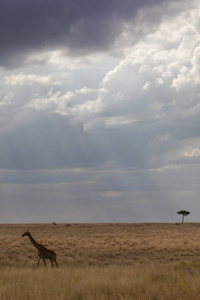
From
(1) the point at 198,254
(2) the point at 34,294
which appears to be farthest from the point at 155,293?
(1) the point at 198,254

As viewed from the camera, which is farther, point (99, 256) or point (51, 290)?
point (99, 256)

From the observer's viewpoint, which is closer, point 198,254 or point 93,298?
point 93,298

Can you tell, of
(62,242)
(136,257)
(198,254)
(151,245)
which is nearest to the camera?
(136,257)

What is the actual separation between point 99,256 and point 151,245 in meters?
7.85

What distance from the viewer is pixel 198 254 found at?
3194 cm

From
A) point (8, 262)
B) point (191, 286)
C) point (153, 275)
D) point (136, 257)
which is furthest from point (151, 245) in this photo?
point (191, 286)

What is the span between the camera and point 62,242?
136 ft

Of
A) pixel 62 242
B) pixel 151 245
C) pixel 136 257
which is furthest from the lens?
pixel 62 242

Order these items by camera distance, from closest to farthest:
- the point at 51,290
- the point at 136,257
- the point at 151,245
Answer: the point at 51,290 → the point at 136,257 → the point at 151,245

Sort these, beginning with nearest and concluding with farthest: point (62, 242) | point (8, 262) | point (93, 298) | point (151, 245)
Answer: point (93, 298) < point (8, 262) < point (151, 245) < point (62, 242)

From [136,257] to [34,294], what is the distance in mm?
19905

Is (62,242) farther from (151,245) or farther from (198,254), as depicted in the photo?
(198,254)

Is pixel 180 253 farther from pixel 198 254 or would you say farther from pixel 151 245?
pixel 151 245

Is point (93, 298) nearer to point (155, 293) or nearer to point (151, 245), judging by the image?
point (155, 293)
